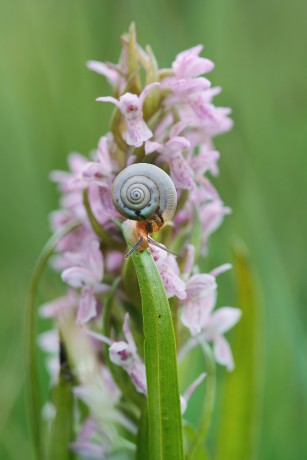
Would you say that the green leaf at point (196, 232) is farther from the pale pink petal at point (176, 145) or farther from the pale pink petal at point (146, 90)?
the pale pink petal at point (146, 90)

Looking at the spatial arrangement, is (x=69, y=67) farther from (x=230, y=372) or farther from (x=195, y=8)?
(x=230, y=372)

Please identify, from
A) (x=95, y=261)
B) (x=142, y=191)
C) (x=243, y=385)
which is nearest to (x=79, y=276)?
(x=95, y=261)

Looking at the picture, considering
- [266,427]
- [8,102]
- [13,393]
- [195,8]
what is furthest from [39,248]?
[195,8]

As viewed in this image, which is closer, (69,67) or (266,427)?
(266,427)

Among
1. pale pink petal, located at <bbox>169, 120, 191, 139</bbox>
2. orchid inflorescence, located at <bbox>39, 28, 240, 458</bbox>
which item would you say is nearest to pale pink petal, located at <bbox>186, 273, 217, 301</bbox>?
orchid inflorescence, located at <bbox>39, 28, 240, 458</bbox>

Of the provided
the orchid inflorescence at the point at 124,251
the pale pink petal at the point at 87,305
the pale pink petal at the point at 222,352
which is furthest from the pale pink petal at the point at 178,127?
the pale pink petal at the point at 222,352

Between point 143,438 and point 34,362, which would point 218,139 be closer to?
point 34,362

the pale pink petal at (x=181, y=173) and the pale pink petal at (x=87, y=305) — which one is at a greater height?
the pale pink petal at (x=181, y=173)

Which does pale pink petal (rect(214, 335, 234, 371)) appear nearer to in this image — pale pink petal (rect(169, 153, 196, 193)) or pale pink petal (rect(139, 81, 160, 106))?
pale pink petal (rect(169, 153, 196, 193))
